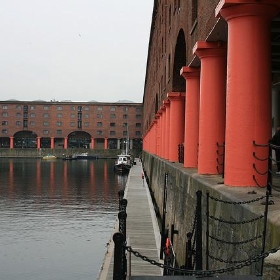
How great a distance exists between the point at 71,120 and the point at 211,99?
382 feet

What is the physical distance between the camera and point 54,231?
28469 millimetres

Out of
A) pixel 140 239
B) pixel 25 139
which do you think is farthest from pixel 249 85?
pixel 25 139

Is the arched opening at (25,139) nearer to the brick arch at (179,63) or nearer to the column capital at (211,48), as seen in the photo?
the brick arch at (179,63)

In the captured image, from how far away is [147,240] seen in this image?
57.6 feet

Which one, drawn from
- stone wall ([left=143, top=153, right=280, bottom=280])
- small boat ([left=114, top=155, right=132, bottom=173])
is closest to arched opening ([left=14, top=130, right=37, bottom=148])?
small boat ([left=114, top=155, right=132, bottom=173])

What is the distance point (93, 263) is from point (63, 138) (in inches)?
4403

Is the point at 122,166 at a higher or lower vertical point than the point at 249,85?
lower

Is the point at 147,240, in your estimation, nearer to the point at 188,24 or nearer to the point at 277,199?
the point at 188,24

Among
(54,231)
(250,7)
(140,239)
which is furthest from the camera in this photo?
(54,231)

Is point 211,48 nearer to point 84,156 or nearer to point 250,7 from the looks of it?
point 250,7

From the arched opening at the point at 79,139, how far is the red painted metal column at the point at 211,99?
117684 mm

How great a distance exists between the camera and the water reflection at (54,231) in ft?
67.5

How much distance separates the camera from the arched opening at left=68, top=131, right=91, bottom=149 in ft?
428

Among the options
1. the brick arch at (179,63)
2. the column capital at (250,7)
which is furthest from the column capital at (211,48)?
the brick arch at (179,63)
